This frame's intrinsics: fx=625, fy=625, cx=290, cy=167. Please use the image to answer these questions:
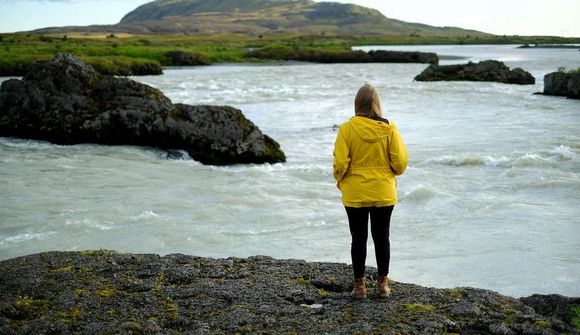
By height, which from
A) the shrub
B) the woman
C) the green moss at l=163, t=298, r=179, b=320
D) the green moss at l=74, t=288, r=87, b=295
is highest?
the shrub

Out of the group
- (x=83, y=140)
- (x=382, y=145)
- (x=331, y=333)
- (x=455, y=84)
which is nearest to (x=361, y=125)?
(x=382, y=145)

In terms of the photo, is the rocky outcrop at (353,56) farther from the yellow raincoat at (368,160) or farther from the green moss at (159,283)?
the green moss at (159,283)

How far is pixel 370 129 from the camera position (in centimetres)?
694

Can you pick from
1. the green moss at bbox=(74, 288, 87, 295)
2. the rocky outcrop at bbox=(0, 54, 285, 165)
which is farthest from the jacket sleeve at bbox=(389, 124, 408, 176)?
the rocky outcrop at bbox=(0, 54, 285, 165)

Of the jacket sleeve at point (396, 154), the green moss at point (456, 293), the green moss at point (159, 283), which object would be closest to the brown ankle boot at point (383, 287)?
the green moss at point (456, 293)

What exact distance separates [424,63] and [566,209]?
90.4 meters

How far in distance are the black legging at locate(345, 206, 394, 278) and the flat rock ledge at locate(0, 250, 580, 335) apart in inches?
14.4

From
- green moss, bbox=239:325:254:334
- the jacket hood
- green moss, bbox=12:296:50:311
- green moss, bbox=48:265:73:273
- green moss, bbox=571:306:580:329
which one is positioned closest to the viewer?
green moss, bbox=239:325:254:334

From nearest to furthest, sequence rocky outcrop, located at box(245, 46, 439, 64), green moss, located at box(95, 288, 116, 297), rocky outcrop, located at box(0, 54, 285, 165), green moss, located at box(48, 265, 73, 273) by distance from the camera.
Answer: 1. green moss, located at box(95, 288, 116, 297)
2. green moss, located at box(48, 265, 73, 273)
3. rocky outcrop, located at box(0, 54, 285, 165)
4. rocky outcrop, located at box(245, 46, 439, 64)

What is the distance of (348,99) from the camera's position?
4378 centimetres

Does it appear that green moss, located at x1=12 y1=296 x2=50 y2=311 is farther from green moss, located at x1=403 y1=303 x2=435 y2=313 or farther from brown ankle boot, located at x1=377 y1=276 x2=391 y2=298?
green moss, located at x1=403 y1=303 x2=435 y2=313

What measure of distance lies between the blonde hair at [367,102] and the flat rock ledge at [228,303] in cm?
209

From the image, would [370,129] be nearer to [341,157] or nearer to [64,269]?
[341,157]

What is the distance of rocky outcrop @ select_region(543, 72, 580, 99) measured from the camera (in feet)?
139
